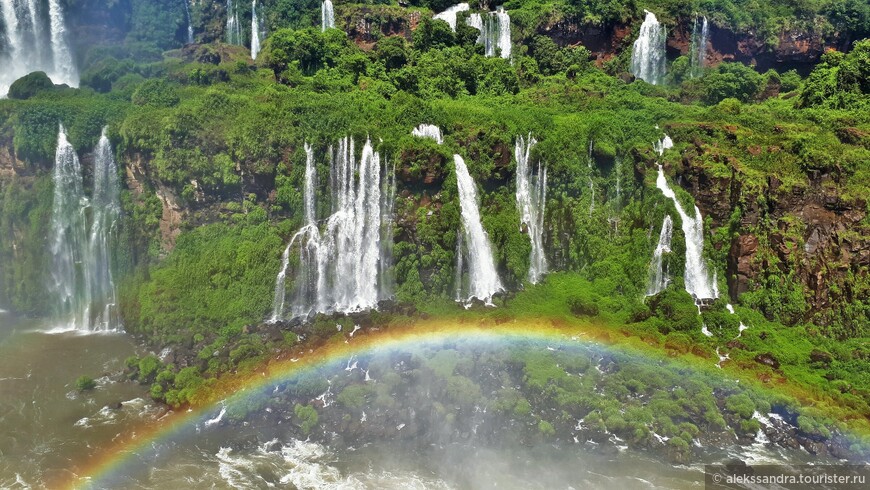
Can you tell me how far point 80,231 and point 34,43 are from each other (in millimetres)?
27995

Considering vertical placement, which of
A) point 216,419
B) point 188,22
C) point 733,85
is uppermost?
point 188,22

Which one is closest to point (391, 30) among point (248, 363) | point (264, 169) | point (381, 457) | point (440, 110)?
point (440, 110)

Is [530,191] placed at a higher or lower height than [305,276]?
higher

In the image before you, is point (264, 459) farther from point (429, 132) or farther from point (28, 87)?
point (28, 87)

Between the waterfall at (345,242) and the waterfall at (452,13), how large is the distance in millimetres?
22086

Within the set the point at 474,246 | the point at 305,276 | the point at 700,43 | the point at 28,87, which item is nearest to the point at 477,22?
the point at 700,43

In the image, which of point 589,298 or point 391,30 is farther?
point 391,30

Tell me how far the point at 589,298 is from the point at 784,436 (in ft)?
32.1

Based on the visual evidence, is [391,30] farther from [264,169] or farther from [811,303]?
[811,303]

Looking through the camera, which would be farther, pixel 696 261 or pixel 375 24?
pixel 375 24

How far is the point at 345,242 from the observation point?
96.1ft

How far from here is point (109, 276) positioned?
30250mm

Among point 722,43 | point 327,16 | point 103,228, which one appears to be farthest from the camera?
point 327,16

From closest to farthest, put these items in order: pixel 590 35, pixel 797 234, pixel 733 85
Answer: pixel 797 234 → pixel 733 85 → pixel 590 35
